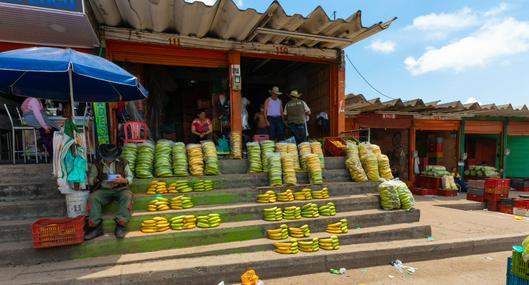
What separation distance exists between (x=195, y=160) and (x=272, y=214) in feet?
6.38

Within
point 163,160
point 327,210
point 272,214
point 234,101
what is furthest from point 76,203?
point 234,101

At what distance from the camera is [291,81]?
10.2 m

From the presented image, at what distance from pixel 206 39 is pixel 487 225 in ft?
26.2

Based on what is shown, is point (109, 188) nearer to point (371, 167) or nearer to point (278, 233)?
point (278, 233)

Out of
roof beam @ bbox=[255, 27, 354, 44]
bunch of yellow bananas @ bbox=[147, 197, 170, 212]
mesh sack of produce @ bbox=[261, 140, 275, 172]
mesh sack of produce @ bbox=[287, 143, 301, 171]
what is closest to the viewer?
bunch of yellow bananas @ bbox=[147, 197, 170, 212]

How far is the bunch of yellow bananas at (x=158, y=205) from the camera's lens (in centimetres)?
454

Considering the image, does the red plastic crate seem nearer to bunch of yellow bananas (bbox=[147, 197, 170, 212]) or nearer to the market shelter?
the market shelter

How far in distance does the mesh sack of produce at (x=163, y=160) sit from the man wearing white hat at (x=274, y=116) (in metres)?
3.03

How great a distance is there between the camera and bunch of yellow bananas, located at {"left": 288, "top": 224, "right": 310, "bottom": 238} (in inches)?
181

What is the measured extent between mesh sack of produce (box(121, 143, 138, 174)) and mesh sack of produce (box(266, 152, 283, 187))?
261cm

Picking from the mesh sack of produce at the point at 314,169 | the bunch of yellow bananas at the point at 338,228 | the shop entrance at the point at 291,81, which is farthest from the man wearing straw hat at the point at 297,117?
the bunch of yellow bananas at the point at 338,228

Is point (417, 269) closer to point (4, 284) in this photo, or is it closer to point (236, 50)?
point (4, 284)

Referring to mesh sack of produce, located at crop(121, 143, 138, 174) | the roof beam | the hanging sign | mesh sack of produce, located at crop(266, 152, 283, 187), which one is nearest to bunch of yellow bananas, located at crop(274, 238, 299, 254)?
mesh sack of produce, located at crop(266, 152, 283, 187)

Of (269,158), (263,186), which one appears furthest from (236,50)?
(263,186)
